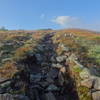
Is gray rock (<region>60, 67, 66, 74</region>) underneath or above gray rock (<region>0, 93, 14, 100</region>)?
above

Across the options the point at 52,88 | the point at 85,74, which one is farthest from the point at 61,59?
the point at 52,88

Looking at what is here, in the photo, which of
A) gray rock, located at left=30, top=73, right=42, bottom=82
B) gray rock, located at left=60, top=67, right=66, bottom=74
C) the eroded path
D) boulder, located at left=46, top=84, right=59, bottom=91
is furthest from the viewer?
gray rock, located at left=60, top=67, right=66, bottom=74

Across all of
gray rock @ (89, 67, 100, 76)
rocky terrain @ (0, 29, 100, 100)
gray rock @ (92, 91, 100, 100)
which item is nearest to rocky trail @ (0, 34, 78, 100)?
rocky terrain @ (0, 29, 100, 100)

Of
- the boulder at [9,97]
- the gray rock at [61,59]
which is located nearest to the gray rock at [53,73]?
the gray rock at [61,59]

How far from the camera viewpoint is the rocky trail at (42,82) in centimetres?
1472

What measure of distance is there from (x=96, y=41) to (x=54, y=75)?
47.9 feet

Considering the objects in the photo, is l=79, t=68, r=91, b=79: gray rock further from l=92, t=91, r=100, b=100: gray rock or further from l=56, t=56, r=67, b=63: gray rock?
l=56, t=56, r=67, b=63: gray rock

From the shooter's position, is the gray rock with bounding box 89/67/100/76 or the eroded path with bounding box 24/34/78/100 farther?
the gray rock with bounding box 89/67/100/76

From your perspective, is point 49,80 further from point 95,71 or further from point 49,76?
point 95,71

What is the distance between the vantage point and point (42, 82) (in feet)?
55.9

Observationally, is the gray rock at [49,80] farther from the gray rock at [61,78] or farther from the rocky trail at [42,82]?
the gray rock at [61,78]

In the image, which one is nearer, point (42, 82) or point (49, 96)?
point (49, 96)

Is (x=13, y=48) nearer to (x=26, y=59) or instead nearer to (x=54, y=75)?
(x=26, y=59)

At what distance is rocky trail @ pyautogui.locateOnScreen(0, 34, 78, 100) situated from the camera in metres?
14.7
